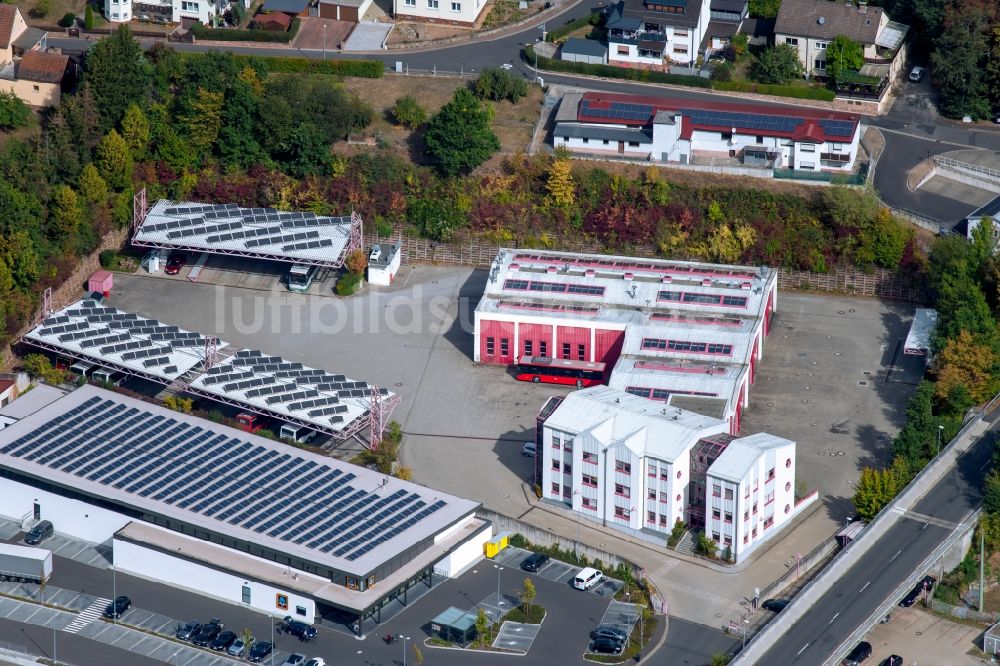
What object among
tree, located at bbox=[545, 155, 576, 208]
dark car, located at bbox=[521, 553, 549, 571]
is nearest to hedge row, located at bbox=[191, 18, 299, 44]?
tree, located at bbox=[545, 155, 576, 208]

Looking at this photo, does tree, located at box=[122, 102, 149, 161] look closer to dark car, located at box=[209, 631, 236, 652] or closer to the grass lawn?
the grass lawn

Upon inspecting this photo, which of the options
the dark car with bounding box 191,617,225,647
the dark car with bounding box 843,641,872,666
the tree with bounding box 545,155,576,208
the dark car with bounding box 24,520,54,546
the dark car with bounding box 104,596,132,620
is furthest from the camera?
the tree with bounding box 545,155,576,208

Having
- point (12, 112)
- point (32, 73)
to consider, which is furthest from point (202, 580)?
point (32, 73)

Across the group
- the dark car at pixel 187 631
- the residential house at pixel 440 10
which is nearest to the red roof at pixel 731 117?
the residential house at pixel 440 10

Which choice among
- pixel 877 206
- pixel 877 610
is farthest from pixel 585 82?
pixel 877 610

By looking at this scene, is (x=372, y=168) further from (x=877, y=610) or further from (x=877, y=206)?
(x=877, y=610)

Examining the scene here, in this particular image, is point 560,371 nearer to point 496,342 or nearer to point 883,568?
point 496,342
